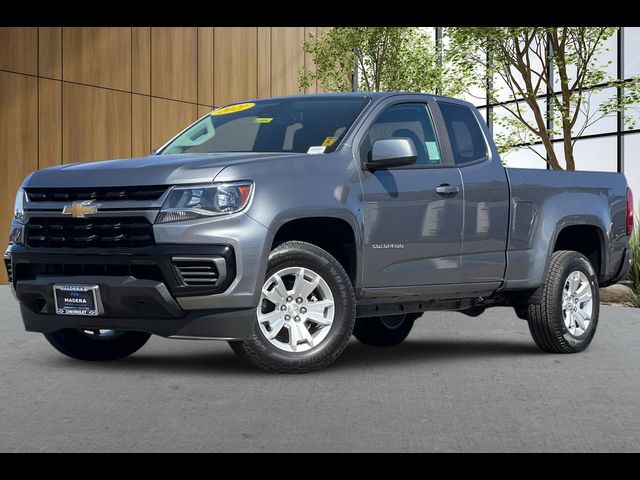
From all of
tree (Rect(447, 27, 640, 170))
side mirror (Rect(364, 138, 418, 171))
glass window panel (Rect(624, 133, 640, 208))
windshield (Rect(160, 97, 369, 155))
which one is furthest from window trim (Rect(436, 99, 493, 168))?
glass window panel (Rect(624, 133, 640, 208))

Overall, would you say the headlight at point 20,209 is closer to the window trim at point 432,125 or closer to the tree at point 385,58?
the window trim at point 432,125

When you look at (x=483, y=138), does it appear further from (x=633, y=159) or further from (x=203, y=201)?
(x=633, y=159)

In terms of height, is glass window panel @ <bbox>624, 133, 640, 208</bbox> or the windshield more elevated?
glass window panel @ <bbox>624, 133, 640, 208</bbox>

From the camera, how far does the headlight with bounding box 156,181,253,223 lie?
8.30 meters

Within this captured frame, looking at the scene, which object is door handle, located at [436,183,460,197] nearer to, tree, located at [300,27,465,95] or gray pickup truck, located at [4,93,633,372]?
gray pickup truck, located at [4,93,633,372]

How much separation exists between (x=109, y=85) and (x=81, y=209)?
66.1 ft

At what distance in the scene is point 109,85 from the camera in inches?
1111

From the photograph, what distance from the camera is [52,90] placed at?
26469mm

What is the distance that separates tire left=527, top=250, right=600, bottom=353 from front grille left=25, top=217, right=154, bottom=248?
373 centimetres

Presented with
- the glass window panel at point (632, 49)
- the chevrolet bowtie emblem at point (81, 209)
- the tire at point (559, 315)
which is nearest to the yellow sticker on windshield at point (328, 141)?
the chevrolet bowtie emblem at point (81, 209)

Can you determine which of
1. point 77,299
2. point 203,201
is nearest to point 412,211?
point 203,201

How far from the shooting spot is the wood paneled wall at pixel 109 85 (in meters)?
25.6
